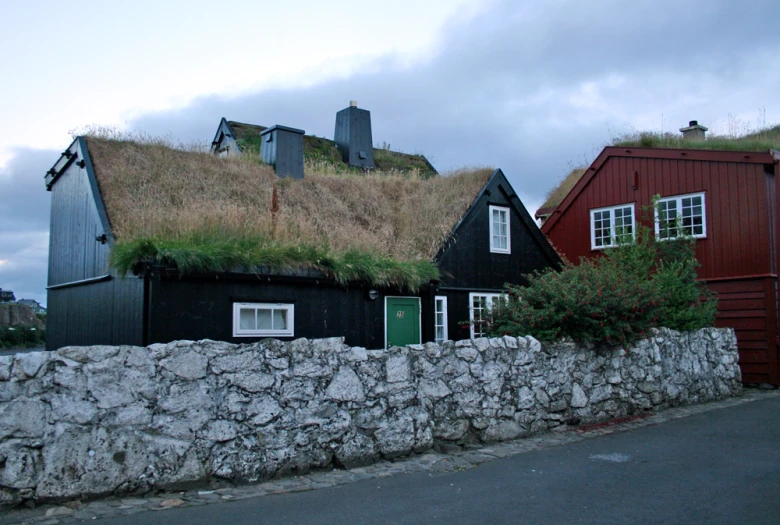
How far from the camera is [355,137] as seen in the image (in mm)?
29000

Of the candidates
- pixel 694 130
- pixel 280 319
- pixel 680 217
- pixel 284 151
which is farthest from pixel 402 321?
pixel 694 130

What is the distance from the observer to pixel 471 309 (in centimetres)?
1717

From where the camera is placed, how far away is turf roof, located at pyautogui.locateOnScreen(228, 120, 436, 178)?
26.4m

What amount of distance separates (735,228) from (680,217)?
1.39 m

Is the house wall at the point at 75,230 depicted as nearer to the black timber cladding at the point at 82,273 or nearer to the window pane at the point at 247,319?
the black timber cladding at the point at 82,273

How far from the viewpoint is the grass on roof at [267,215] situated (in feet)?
39.1

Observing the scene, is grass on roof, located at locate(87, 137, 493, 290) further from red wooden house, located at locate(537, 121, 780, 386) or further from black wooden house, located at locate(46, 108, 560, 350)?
red wooden house, located at locate(537, 121, 780, 386)

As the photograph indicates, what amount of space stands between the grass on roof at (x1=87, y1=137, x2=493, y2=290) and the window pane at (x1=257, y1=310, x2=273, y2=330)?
92 cm

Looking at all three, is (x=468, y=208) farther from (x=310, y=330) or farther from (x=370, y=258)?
(x=310, y=330)

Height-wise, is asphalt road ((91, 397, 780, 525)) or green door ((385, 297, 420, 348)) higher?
green door ((385, 297, 420, 348))

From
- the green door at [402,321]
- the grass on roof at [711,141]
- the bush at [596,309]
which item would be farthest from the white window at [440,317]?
the grass on roof at [711,141]

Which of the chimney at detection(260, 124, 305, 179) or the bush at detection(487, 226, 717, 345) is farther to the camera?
the chimney at detection(260, 124, 305, 179)

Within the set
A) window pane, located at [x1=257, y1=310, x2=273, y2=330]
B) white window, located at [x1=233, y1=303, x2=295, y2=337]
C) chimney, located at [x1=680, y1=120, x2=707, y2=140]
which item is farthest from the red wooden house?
window pane, located at [x1=257, y1=310, x2=273, y2=330]

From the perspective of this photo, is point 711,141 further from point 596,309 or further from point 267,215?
point 267,215
